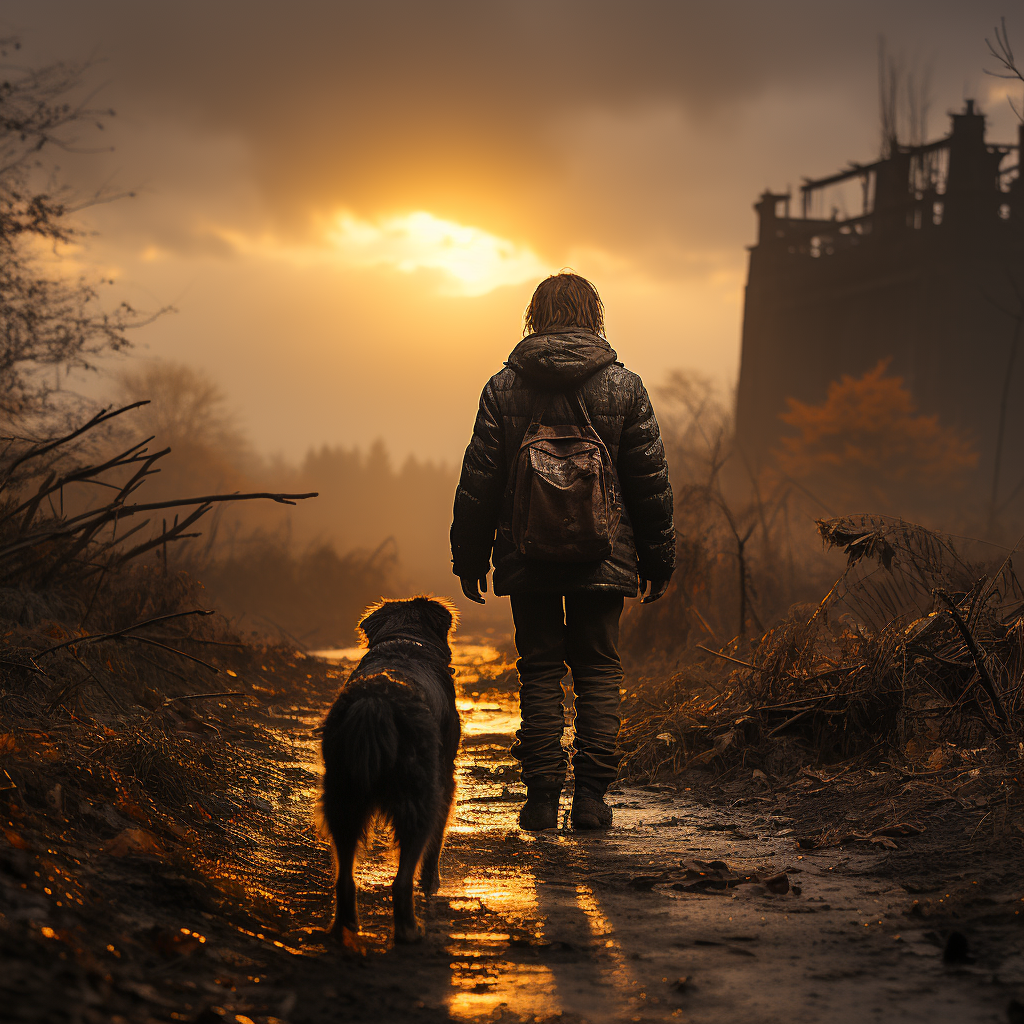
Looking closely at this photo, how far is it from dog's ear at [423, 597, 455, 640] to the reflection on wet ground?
0.95 m

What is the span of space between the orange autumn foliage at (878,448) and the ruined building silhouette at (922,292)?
1375 millimetres

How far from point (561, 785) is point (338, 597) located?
615 inches

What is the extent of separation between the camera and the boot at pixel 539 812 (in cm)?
441

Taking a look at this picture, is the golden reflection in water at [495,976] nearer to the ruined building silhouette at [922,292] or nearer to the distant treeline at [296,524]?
the distant treeline at [296,524]

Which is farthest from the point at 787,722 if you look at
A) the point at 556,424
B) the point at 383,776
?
the point at 383,776

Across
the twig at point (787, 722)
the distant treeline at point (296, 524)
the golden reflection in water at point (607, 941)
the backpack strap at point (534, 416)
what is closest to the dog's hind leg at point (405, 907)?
the golden reflection in water at point (607, 941)

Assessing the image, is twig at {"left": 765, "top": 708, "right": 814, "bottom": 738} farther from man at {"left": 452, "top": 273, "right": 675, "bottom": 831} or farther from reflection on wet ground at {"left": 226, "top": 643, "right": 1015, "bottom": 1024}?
man at {"left": 452, "top": 273, "right": 675, "bottom": 831}

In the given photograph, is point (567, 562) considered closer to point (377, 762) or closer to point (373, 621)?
point (373, 621)

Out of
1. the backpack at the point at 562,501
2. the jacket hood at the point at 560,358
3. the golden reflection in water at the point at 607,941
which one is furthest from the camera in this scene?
the jacket hood at the point at 560,358

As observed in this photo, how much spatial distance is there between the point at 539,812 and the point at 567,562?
121cm

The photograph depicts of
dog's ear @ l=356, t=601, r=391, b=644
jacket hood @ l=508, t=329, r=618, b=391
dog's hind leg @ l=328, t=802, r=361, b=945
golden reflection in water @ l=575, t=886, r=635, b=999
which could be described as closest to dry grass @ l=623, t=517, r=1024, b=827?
jacket hood @ l=508, t=329, r=618, b=391

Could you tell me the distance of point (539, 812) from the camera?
174 inches

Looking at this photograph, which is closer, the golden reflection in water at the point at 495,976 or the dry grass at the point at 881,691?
the golden reflection in water at the point at 495,976

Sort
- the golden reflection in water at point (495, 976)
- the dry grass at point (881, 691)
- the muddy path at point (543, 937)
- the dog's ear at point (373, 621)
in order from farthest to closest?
1. the dry grass at point (881, 691)
2. the dog's ear at point (373, 621)
3. the golden reflection in water at point (495, 976)
4. the muddy path at point (543, 937)
